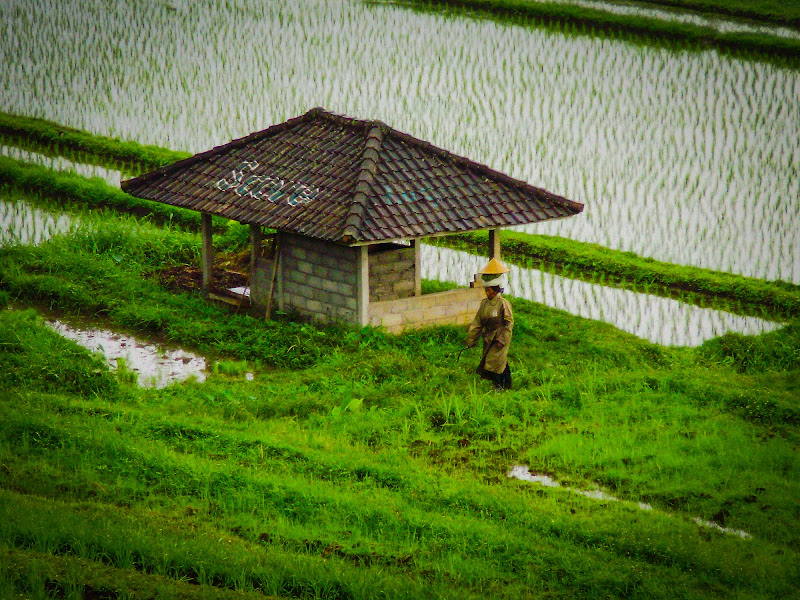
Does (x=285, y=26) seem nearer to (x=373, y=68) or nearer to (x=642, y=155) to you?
(x=373, y=68)

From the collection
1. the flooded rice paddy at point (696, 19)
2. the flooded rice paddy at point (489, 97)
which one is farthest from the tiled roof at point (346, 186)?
the flooded rice paddy at point (696, 19)

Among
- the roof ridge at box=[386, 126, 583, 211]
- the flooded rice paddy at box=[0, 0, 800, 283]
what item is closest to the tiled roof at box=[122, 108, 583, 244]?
the roof ridge at box=[386, 126, 583, 211]

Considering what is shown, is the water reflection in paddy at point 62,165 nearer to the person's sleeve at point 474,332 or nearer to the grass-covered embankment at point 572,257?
the grass-covered embankment at point 572,257

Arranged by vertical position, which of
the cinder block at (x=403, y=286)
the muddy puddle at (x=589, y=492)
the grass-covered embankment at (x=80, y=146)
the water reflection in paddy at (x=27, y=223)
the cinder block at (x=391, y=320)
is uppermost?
the grass-covered embankment at (x=80, y=146)

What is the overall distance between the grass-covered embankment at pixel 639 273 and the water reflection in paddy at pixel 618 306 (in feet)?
0.60

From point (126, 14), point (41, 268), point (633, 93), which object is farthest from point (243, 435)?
point (126, 14)

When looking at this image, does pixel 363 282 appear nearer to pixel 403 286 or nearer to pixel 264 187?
pixel 403 286

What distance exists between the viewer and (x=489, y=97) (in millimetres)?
16547

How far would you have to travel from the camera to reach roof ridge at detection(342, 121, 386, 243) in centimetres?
938

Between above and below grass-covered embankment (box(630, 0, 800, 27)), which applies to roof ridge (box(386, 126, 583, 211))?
below

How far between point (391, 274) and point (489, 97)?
6.84 meters

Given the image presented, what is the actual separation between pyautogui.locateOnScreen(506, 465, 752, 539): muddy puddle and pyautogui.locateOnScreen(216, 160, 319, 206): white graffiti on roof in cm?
372

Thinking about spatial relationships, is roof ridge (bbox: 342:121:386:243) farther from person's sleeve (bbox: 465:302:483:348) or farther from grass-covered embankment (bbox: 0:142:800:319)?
grass-covered embankment (bbox: 0:142:800:319)

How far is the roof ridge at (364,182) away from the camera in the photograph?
9375 millimetres
